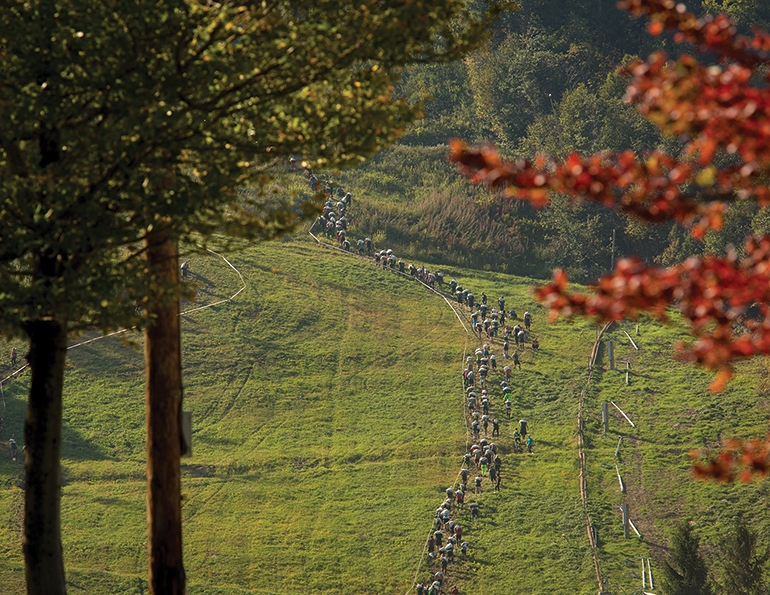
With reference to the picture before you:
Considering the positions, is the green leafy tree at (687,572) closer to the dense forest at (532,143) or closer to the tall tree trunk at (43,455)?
the tall tree trunk at (43,455)

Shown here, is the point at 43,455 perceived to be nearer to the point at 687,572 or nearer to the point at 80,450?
the point at 687,572

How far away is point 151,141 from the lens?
34.8ft

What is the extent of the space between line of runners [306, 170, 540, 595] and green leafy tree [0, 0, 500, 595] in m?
23.6

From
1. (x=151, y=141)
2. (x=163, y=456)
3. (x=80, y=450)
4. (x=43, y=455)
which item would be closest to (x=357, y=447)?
(x=80, y=450)

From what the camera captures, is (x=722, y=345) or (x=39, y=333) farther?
(x=39, y=333)

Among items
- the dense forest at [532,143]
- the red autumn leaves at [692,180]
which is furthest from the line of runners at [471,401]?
the red autumn leaves at [692,180]

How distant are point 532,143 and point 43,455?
76261mm

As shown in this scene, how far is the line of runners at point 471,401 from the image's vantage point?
125 feet

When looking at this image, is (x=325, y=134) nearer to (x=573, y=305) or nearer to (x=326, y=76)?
(x=326, y=76)

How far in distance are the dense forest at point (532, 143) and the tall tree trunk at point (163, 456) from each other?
59.0 meters

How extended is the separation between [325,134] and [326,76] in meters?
0.55

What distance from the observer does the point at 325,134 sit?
11.5m

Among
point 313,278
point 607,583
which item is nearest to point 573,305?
point 607,583

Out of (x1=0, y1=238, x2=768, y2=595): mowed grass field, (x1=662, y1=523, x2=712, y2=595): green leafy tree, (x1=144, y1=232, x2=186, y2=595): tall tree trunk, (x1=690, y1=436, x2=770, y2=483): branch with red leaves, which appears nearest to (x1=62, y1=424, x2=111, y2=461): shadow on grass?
(x1=0, y1=238, x2=768, y2=595): mowed grass field
